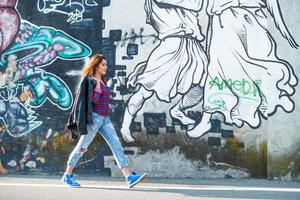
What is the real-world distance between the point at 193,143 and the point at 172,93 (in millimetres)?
776

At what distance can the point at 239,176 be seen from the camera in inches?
303

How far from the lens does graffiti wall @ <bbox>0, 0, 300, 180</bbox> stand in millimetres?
7629

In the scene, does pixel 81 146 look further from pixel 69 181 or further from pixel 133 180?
pixel 133 180

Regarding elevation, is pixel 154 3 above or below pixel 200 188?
above

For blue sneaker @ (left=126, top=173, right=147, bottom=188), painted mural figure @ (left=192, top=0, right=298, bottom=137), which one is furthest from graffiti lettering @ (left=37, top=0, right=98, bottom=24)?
blue sneaker @ (left=126, top=173, right=147, bottom=188)

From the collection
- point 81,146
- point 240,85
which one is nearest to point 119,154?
point 81,146

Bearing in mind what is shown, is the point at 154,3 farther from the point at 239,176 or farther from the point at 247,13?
the point at 239,176

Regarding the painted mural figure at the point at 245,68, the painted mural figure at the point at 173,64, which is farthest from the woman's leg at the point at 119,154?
the painted mural figure at the point at 245,68

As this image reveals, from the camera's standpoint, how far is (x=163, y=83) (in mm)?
7887

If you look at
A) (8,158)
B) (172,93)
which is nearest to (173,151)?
(172,93)

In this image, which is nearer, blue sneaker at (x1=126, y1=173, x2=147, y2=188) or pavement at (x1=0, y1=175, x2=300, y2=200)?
pavement at (x1=0, y1=175, x2=300, y2=200)

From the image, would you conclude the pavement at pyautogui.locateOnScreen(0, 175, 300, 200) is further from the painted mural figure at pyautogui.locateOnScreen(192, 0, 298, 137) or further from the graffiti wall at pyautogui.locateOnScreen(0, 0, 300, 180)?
the painted mural figure at pyautogui.locateOnScreen(192, 0, 298, 137)

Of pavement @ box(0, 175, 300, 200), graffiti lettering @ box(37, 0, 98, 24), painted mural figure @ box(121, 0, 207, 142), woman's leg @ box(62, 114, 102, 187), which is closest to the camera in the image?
pavement @ box(0, 175, 300, 200)

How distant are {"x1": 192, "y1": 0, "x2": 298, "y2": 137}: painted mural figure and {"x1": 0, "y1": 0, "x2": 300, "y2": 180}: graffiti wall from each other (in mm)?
14
